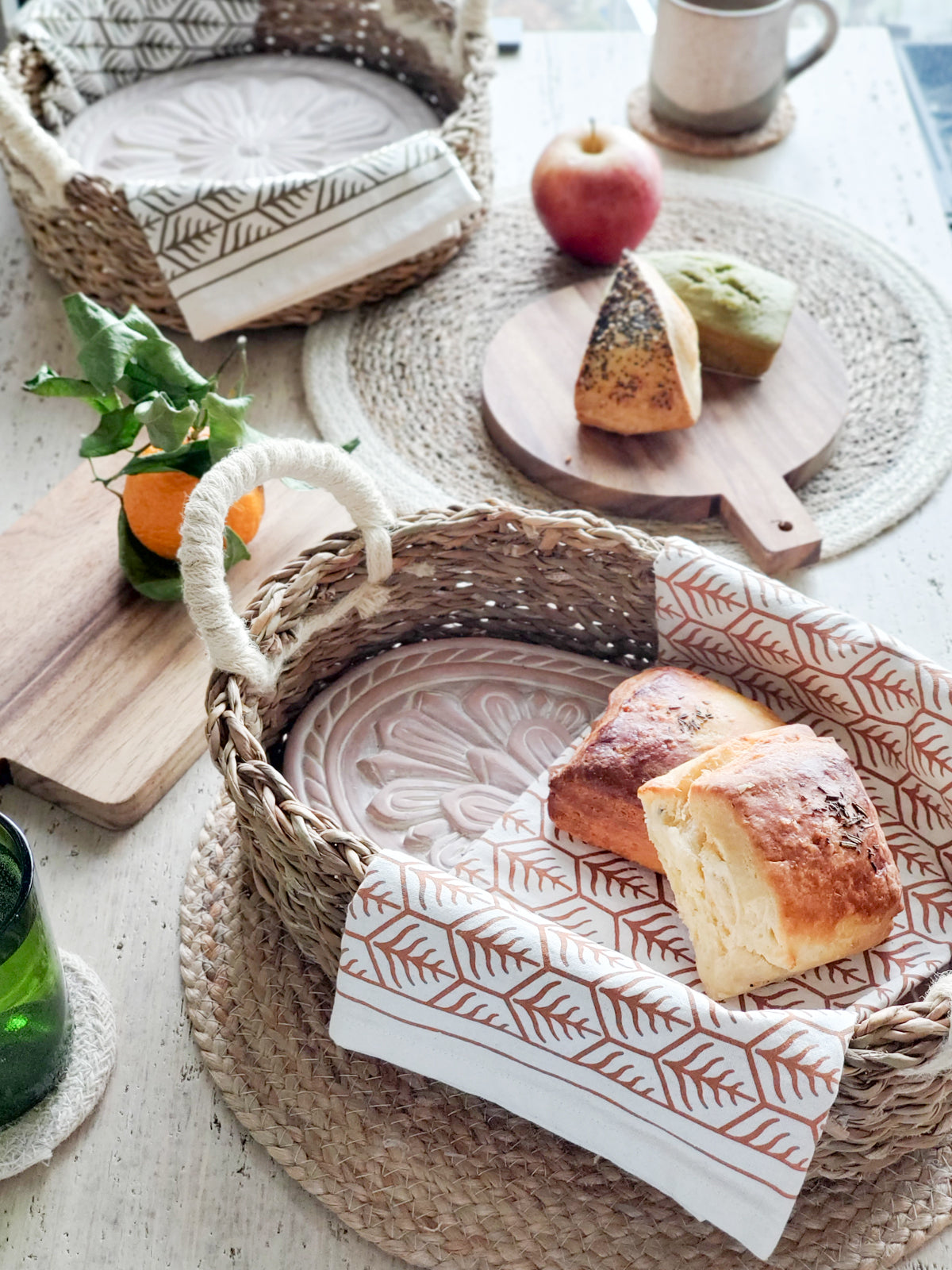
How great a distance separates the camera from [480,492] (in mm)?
1103

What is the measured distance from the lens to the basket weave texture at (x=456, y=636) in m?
0.60

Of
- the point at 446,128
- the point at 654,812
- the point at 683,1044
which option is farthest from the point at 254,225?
the point at 683,1044

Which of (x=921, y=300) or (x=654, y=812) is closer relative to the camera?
(x=654, y=812)

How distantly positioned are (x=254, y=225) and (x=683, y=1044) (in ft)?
2.77

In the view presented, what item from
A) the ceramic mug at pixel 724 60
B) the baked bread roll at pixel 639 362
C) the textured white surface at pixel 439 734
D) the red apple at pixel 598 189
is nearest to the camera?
the textured white surface at pixel 439 734

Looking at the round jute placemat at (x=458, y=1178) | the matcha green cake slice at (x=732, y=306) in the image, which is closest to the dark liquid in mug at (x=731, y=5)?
the matcha green cake slice at (x=732, y=306)

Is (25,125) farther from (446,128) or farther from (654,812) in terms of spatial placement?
(654,812)

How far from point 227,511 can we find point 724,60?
38.4 inches

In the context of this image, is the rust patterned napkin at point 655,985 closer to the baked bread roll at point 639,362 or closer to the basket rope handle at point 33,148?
the baked bread roll at point 639,362

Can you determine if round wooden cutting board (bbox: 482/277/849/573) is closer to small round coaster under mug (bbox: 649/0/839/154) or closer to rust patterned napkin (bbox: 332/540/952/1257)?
rust patterned napkin (bbox: 332/540/952/1257)

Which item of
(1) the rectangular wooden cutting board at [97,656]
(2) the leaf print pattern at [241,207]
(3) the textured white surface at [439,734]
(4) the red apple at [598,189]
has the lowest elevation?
(3) the textured white surface at [439,734]

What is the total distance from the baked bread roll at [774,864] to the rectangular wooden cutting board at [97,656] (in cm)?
37

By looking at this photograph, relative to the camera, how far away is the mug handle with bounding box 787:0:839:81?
1.39 metres

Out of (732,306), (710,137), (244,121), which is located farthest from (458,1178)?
(710,137)
